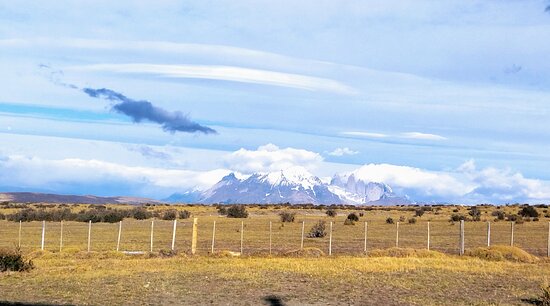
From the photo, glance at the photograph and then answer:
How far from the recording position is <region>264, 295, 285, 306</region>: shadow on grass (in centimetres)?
2009

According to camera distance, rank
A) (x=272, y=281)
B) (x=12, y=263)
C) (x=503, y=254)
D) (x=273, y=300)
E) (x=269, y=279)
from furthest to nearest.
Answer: (x=503, y=254)
(x=12, y=263)
(x=269, y=279)
(x=272, y=281)
(x=273, y=300)

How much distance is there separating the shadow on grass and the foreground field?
1.3 inches

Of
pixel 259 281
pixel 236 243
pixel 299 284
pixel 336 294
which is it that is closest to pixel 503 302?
pixel 336 294

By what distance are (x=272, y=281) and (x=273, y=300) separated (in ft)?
13.3

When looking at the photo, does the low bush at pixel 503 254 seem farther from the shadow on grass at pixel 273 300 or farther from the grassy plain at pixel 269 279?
the shadow on grass at pixel 273 300

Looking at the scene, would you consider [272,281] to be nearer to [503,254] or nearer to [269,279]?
[269,279]

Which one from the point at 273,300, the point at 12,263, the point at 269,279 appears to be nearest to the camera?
the point at 273,300

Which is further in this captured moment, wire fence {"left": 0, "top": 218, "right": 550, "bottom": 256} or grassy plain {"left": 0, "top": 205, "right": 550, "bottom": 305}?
wire fence {"left": 0, "top": 218, "right": 550, "bottom": 256}

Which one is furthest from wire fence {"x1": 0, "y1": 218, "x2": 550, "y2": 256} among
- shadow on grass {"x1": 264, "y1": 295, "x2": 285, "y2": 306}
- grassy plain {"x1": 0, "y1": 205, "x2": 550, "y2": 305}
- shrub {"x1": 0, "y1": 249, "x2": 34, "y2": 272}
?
shadow on grass {"x1": 264, "y1": 295, "x2": 285, "y2": 306}

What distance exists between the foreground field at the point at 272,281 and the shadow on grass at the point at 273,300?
32mm

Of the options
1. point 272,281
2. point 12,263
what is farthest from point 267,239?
point 272,281

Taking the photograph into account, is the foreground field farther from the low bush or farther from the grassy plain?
the low bush

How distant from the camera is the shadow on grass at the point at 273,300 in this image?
20092mm

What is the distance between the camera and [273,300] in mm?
20703
